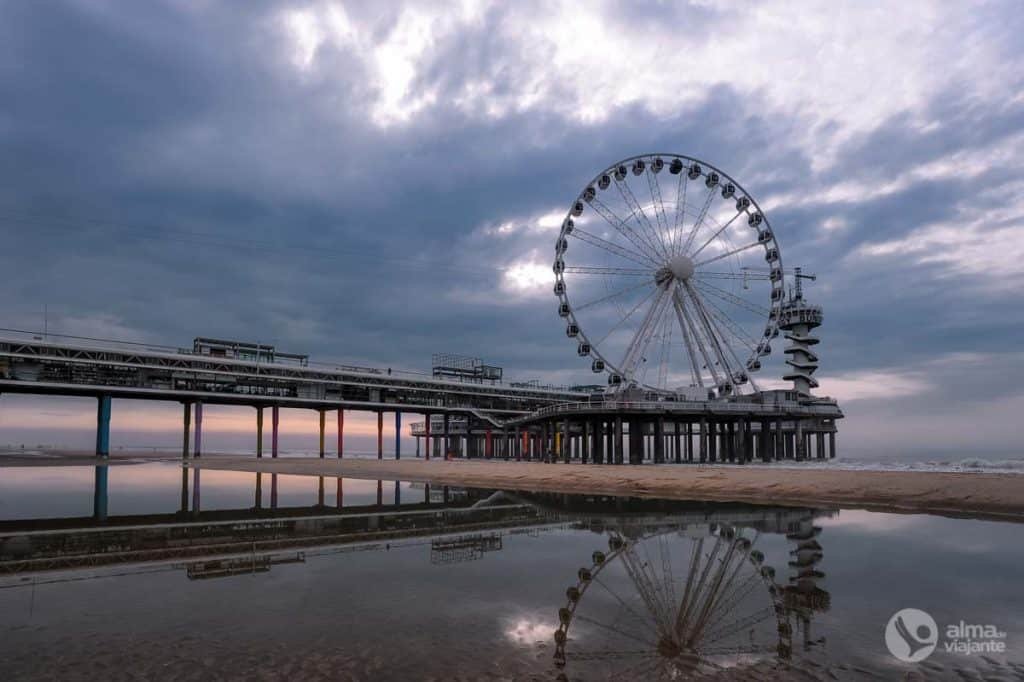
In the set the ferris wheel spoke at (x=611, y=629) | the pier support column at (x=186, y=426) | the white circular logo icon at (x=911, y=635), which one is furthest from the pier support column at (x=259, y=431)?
the white circular logo icon at (x=911, y=635)

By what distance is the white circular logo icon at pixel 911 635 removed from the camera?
20.7 ft

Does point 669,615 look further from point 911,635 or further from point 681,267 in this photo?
point 681,267

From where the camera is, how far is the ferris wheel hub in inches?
2264

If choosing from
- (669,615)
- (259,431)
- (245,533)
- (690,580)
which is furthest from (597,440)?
(669,615)

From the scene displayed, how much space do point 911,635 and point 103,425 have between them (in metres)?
65.1

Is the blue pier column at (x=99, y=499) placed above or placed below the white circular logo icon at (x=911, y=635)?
below

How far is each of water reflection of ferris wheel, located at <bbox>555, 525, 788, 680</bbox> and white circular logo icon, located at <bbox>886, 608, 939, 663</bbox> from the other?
1.09 meters

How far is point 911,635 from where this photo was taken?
22.6 feet

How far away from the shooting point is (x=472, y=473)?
36.5 metres

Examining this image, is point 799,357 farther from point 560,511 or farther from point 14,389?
point 14,389

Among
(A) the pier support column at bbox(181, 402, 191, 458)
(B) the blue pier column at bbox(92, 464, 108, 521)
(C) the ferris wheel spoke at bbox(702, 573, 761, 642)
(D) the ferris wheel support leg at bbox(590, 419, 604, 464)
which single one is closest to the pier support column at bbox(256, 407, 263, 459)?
(A) the pier support column at bbox(181, 402, 191, 458)

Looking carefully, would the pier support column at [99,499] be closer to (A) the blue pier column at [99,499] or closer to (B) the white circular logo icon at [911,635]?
(A) the blue pier column at [99,499]

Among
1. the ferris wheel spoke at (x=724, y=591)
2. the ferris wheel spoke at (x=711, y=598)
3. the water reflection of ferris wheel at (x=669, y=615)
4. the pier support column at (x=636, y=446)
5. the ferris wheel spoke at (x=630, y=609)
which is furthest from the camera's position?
the pier support column at (x=636, y=446)
